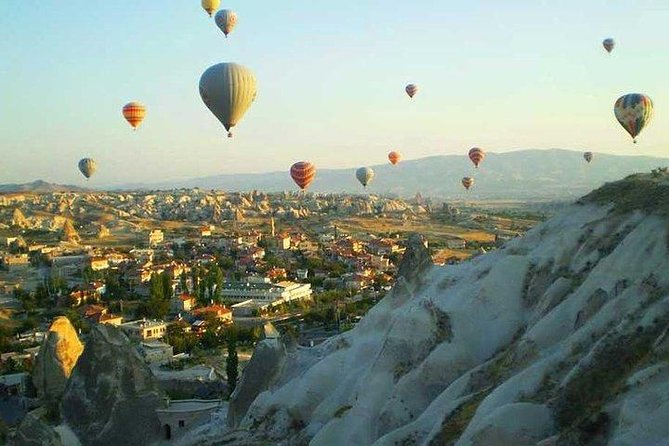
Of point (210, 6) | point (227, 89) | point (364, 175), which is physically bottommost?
point (364, 175)

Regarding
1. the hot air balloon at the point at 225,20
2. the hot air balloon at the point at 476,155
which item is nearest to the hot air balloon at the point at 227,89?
the hot air balloon at the point at 225,20

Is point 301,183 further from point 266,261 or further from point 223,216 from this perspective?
point 223,216

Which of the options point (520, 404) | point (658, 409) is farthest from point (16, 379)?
point (658, 409)

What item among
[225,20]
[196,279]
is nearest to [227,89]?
[225,20]

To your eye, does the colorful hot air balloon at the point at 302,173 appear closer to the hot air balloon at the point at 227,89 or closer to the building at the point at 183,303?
the building at the point at 183,303

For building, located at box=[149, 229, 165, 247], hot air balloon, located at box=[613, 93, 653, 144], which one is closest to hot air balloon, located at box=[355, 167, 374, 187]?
building, located at box=[149, 229, 165, 247]

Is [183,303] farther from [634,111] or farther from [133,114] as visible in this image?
[634,111]
